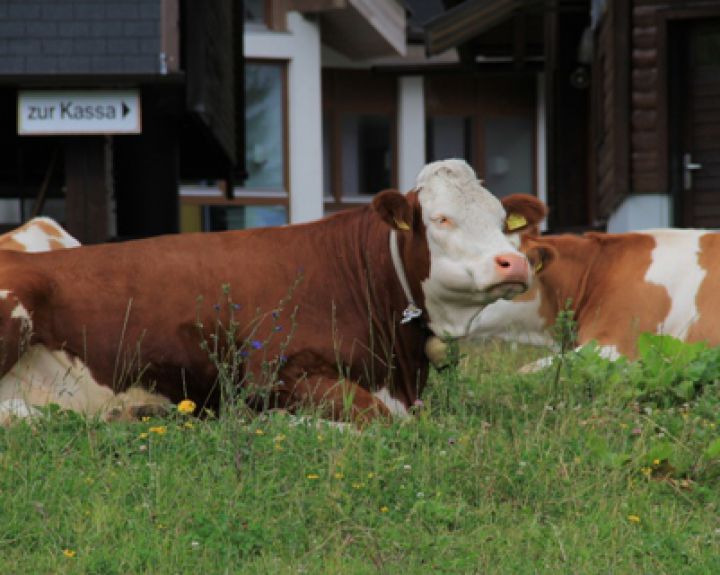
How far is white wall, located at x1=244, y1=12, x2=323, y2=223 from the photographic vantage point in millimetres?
27203

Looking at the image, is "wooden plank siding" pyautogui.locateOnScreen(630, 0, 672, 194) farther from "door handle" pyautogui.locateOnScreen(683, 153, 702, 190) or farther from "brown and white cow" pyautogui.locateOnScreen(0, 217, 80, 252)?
"brown and white cow" pyautogui.locateOnScreen(0, 217, 80, 252)

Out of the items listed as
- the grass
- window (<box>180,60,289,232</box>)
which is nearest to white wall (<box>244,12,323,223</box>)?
window (<box>180,60,289,232</box>)

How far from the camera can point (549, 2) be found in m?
20.6

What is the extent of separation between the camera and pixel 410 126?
31.8m

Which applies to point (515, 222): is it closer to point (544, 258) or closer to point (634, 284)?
point (544, 258)

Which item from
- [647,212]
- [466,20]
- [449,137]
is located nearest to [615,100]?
[647,212]

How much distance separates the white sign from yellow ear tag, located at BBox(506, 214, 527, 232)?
6.65 metres

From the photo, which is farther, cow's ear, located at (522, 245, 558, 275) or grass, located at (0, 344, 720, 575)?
cow's ear, located at (522, 245, 558, 275)

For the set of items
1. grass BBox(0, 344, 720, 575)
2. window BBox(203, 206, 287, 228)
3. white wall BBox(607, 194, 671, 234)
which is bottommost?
grass BBox(0, 344, 720, 575)

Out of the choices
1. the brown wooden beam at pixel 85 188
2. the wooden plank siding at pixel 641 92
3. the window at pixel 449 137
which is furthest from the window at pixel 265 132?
the brown wooden beam at pixel 85 188

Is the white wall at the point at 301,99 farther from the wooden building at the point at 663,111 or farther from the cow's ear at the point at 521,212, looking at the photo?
the cow's ear at the point at 521,212

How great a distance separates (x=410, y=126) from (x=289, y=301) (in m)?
24.6

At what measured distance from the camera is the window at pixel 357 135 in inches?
1236

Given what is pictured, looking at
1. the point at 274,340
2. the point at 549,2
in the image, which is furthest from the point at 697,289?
the point at 549,2
